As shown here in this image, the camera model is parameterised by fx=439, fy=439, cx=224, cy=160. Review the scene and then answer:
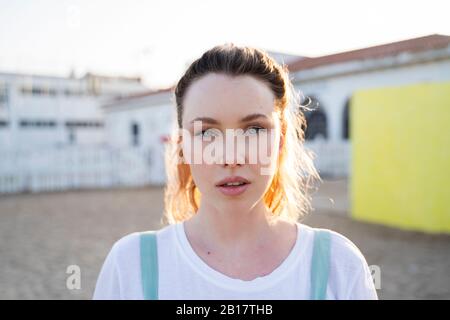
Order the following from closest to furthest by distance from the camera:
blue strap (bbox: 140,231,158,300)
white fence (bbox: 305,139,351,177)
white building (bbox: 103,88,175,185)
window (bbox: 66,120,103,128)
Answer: blue strap (bbox: 140,231,158,300) → white fence (bbox: 305,139,351,177) → white building (bbox: 103,88,175,185) → window (bbox: 66,120,103,128)

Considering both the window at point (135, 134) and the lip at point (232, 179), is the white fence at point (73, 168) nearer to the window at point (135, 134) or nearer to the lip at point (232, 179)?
the window at point (135, 134)

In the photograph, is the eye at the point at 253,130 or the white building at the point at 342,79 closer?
the eye at the point at 253,130

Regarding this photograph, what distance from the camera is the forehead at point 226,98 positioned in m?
1.13

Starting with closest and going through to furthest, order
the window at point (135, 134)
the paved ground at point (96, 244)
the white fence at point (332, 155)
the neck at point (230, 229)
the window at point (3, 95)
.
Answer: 1. the neck at point (230, 229)
2. the paved ground at point (96, 244)
3. the white fence at point (332, 155)
4. the window at point (135, 134)
5. the window at point (3, 95)

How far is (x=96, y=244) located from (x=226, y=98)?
5305 mm

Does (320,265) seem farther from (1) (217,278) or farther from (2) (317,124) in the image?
(2) (317,124)

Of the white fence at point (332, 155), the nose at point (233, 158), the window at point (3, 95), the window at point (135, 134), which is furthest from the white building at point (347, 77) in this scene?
the window at point (3, 95)

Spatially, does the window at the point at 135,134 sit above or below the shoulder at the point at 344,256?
above

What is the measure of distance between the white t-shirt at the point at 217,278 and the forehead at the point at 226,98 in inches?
14.6

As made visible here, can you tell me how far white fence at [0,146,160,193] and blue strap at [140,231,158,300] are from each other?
1281 cm

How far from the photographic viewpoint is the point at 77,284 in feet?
13.9

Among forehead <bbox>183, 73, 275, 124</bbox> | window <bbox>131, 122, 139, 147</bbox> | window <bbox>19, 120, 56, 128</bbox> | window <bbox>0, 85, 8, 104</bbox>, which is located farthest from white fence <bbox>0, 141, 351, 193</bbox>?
window <bbox>19, 120, 56, 128</bbox>

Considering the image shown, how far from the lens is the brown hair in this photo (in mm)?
1208

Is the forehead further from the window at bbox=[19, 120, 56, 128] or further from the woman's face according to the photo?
the window at bbox=[19, 120, 56, 128]
